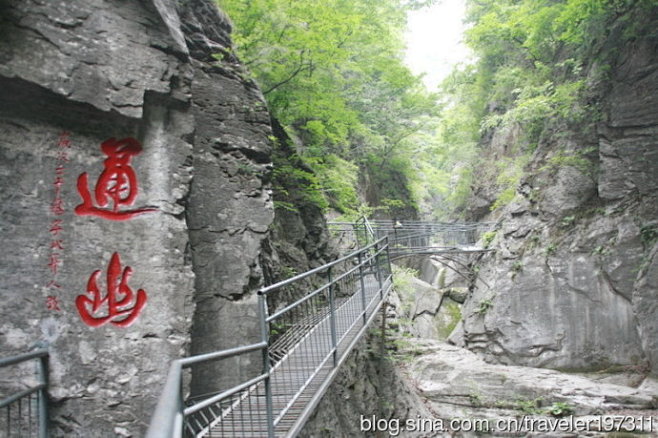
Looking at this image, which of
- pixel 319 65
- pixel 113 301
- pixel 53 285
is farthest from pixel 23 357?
pixel 319 65

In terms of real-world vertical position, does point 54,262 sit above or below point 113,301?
above

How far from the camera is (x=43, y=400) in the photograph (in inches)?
132

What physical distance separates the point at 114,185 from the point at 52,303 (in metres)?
1.11

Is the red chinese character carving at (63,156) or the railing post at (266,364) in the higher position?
the red chinese character carving at (63,156)

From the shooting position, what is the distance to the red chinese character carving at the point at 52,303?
3.50m

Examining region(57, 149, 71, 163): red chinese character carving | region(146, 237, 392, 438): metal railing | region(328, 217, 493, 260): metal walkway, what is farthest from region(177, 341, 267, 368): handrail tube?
region(328, 217, 493, 260): metal walkway

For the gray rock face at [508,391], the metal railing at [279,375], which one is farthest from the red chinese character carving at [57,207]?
the gray rock face at [508,391]

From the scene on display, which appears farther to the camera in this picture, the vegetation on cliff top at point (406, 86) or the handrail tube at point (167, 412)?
the vegetation on cliff top at point (406, 86)

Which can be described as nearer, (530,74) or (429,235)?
(530,74)

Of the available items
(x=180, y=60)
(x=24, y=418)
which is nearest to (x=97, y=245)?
(x=24, y=418)

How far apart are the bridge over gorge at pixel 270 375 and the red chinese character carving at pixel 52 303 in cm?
36

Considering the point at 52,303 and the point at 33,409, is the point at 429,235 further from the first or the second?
the point at 33,409

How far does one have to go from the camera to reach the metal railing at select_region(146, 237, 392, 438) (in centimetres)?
197

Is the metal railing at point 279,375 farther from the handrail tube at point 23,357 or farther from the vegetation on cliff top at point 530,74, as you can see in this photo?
the vegetation on cliff top at point 530,74
